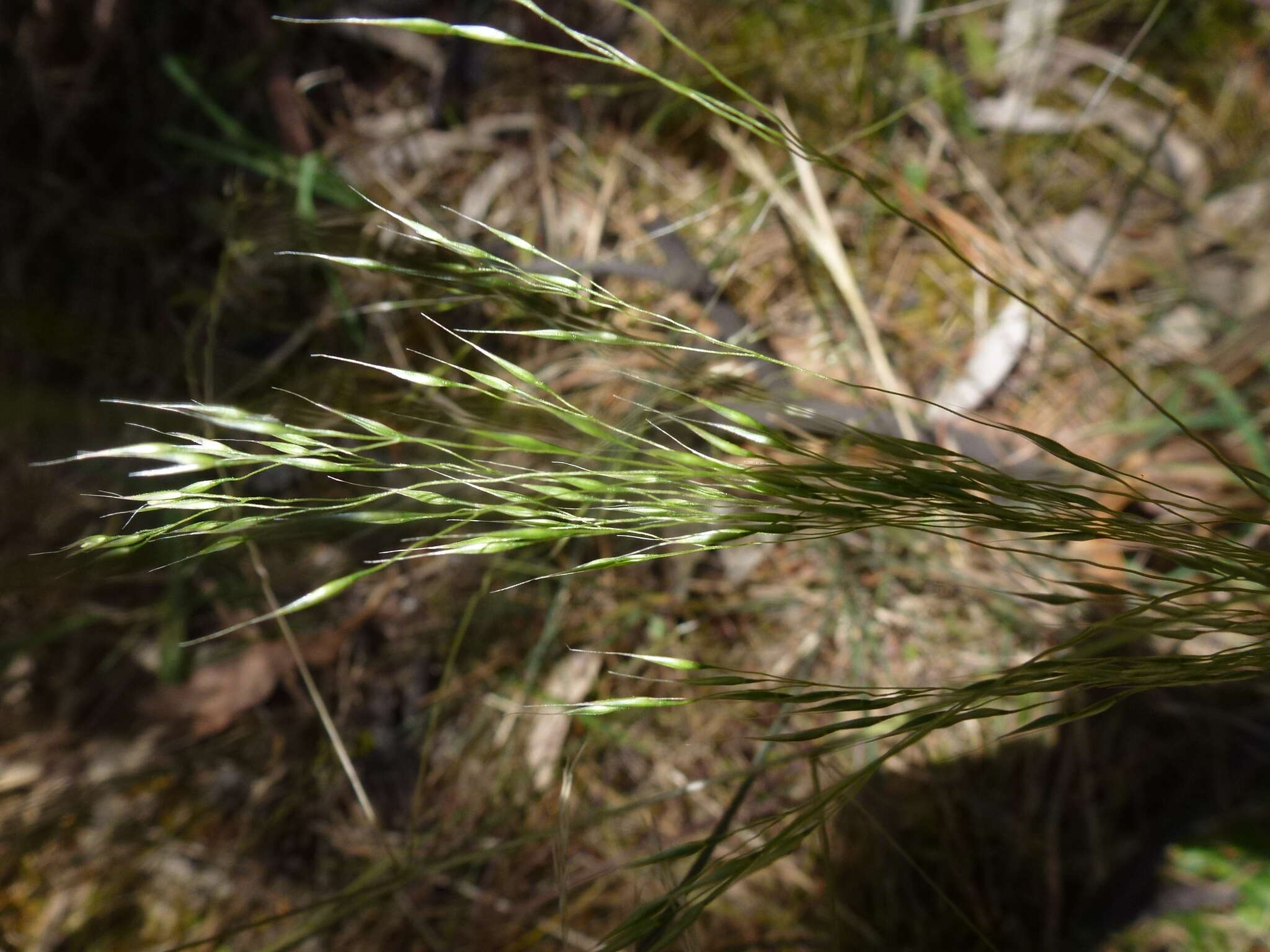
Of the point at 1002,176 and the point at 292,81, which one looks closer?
the point at 1002,176

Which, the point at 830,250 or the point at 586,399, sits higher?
the point at 830,250

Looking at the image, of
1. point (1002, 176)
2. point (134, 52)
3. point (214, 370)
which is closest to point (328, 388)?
point (214, 370)

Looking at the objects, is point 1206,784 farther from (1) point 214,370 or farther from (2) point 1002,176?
(1) point 214,370

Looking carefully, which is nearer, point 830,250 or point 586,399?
point 830,250
